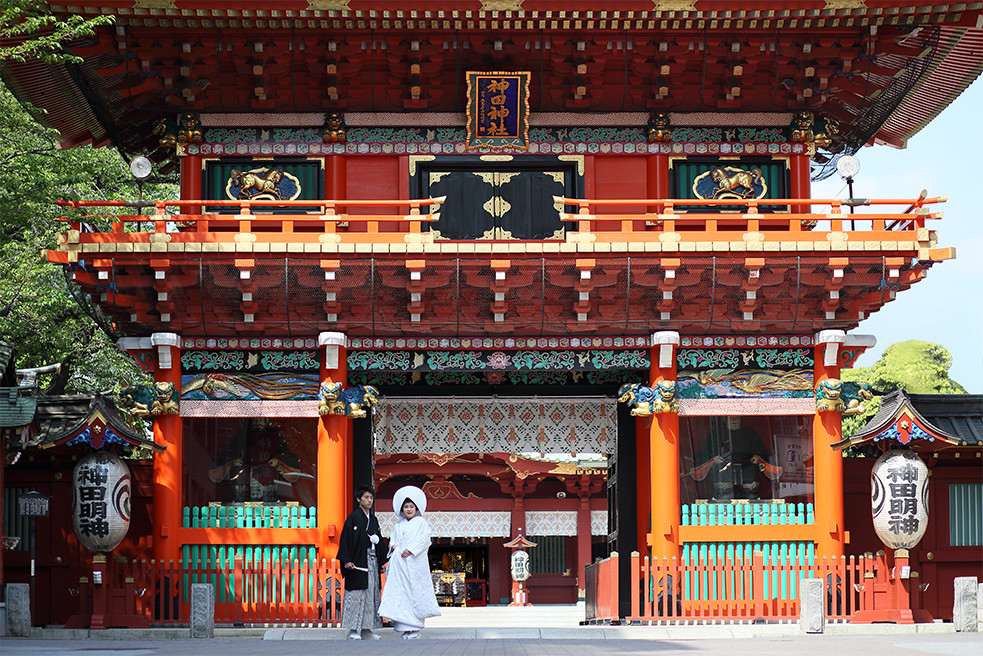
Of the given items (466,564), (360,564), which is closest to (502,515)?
(466,564)

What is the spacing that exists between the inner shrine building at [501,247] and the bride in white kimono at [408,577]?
253 centimetres

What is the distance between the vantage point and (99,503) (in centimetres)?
1850

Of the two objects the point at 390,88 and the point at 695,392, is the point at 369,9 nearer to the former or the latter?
the point at 390,88

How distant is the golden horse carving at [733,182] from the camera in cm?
2142

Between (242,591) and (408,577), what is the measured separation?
3.30 m

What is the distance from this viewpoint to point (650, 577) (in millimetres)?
19016

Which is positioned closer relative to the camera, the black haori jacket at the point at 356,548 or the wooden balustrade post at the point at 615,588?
the black haori jacket at the point at 356,548

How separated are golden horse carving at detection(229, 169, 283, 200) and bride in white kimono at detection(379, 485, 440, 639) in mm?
6679

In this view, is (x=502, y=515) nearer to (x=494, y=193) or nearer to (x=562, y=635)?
(x=494, y=193)

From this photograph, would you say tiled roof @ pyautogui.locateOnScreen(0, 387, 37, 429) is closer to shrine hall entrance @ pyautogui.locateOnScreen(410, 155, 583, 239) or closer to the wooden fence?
the wooden fence

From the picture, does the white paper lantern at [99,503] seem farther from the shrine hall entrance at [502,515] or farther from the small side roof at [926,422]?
the shrine hall entrance at [502,515]

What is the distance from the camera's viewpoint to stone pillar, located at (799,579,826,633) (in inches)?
692

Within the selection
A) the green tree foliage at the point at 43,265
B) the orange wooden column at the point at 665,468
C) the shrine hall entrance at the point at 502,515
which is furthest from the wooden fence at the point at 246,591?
the shrine hall entrance at the point at 502,515

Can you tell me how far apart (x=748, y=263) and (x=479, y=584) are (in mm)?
27321
